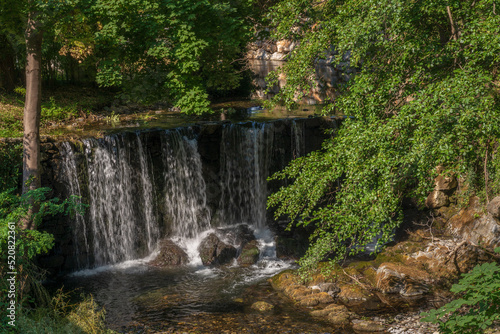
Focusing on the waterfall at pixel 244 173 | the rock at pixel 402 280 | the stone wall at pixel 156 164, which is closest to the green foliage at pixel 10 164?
the stone wall at pixel 156 164

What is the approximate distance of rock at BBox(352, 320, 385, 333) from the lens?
8539 mm

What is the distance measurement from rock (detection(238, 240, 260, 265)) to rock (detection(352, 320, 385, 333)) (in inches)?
158

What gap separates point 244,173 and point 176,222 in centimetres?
274

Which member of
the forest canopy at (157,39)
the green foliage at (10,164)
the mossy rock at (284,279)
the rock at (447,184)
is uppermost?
the forest canopy at (157,39)

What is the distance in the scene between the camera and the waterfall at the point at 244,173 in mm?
14727

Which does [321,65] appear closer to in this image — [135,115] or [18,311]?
[135,115]

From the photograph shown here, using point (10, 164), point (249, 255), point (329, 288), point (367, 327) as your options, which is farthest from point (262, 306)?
point (10, 164)

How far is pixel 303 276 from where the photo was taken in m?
8.87

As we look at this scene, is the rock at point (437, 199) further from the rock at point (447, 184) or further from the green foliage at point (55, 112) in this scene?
the green foliage at point (55, 112)

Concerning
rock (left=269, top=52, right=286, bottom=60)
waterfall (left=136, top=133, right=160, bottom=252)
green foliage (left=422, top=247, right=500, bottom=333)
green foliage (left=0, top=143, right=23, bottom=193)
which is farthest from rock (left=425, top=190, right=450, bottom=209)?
rock (left=269, top=52, right=286, bottom=60)

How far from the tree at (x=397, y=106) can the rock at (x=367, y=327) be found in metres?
1.62

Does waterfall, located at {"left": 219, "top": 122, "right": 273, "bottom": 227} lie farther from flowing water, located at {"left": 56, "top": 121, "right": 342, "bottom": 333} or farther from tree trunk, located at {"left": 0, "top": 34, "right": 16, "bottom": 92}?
tree trunk, located at {"left": 0, "top": 34, "right": 16, "bottom": 92}

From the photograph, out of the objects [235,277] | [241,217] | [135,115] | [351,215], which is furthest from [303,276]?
[135,115]

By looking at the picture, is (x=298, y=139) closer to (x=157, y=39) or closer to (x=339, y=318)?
(x=157, y=39)
